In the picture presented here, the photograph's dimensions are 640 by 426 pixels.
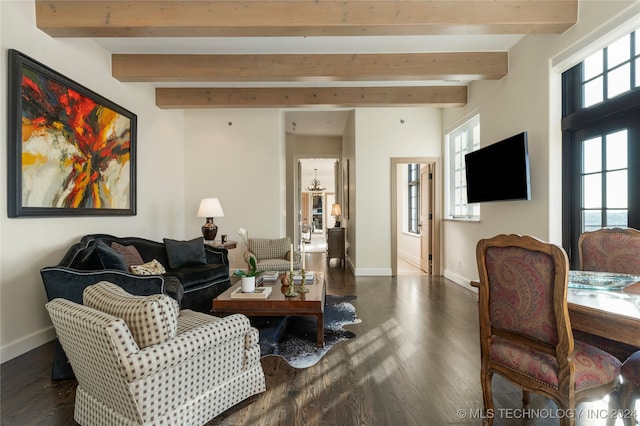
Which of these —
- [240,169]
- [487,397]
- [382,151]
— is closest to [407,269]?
[382,151]

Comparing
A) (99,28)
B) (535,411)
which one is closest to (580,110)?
(535,411)

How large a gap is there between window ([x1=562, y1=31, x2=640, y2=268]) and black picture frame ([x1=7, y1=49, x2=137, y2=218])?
4.93 metres

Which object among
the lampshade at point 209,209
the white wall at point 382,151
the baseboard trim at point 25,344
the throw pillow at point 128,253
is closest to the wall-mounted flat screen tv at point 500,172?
the white wall at point 382,151

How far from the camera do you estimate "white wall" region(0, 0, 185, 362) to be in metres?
Answer: 2.65

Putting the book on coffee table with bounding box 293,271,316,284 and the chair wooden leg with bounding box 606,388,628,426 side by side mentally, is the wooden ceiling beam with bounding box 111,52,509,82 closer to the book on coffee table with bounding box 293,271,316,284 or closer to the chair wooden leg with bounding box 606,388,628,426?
Answer: the book on coffee table with bounding box 293,271,316,284

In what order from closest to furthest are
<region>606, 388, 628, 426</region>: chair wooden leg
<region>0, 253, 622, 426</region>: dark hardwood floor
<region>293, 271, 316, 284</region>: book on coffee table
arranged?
<region>606, 388, 628, 426</region>: chair wooden leg < <region>0, 253, 622, 426</region>: dark hardwood floor < <region>293, 271, 316, 284</region>: book on coffee table

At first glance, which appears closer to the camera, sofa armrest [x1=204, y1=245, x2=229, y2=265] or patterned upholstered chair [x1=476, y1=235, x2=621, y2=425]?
patterned upholstered chair [x1=476, y1=235, x2=621, y2=425]

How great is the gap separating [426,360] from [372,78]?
10.7ft

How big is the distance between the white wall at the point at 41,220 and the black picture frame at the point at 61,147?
0.08m

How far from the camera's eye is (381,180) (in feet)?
19.6

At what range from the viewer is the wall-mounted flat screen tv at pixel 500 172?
3.43 meters

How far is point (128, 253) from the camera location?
143 inches

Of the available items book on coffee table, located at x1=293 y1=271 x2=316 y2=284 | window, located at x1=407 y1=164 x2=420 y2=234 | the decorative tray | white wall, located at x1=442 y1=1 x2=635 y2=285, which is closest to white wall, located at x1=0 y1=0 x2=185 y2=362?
book on coffee table, located at x1=293 y1=271 x2=316 y2=284

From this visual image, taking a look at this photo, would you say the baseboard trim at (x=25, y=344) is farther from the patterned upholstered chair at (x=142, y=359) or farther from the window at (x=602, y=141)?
the window at (x=602, y=141)
